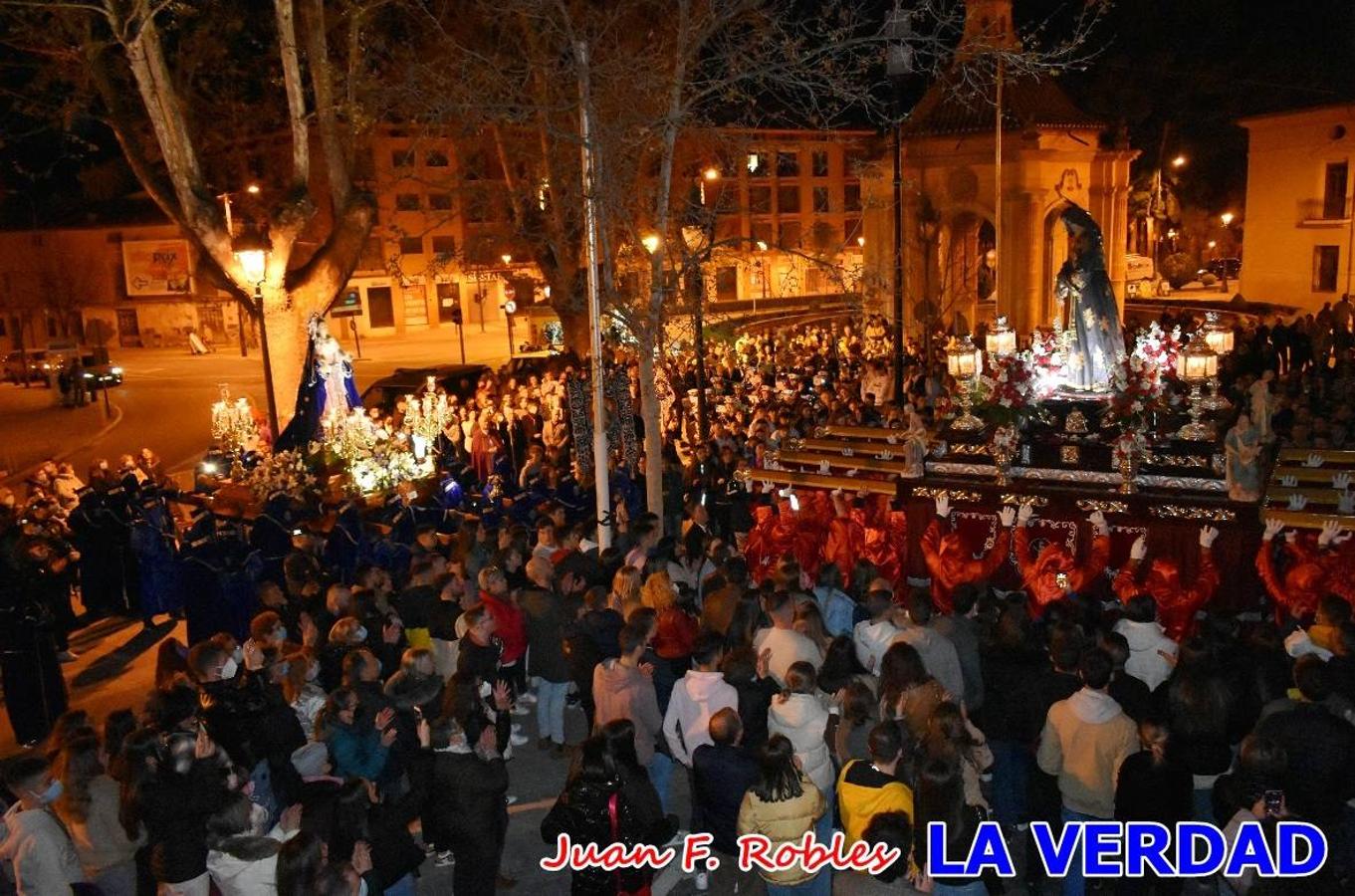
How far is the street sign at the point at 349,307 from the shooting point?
52.8 m

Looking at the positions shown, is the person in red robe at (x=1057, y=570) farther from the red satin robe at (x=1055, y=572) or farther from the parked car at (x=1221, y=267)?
the parked car at (x=1221, y=267)

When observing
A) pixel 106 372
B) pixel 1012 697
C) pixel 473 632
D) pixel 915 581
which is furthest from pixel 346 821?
pixel 106 372

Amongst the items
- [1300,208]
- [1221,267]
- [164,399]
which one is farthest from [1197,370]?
[1221,267]

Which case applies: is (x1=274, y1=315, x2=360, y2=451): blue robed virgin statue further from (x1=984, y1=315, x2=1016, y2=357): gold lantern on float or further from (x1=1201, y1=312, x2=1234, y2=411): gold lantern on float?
(x1=1201, y1=312, x2=1234, y2=411): gold lantern on float

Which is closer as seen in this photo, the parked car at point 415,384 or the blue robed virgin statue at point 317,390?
the blue robed virgin statue at point 317,390

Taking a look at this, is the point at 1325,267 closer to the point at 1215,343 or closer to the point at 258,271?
the point at 1215,343

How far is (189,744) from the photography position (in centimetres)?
600

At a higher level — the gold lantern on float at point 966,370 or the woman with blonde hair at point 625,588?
the gold lantern on float at point 966,370

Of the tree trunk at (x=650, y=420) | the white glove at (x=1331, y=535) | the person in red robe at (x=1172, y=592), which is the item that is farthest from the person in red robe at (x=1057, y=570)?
the tree trunk at (x=650, y=420)

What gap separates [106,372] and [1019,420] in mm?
33081

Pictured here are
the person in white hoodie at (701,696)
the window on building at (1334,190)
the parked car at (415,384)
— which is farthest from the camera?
the window on building at (1334,190)

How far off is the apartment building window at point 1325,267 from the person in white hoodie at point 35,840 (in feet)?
125

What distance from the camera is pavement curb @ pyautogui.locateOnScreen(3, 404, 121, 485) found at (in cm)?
2447

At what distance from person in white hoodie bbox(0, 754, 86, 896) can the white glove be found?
9.68 m
